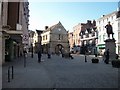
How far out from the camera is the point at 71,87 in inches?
517

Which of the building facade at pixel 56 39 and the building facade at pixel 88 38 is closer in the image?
the building facade at pixel 88 38

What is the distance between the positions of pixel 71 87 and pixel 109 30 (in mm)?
24094

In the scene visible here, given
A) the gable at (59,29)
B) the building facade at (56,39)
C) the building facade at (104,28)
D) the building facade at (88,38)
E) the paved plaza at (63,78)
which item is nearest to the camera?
the paved plaza at (63,78)

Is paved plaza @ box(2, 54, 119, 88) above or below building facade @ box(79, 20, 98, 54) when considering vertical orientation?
below

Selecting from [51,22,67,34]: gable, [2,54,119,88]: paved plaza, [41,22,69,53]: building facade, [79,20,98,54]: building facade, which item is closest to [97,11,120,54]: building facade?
[79,20,98,54]: building facade

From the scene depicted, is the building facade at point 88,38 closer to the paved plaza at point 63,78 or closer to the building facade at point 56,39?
the building facade at point 56,39

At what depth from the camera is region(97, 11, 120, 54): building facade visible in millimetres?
76225

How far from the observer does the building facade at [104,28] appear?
76225 mm

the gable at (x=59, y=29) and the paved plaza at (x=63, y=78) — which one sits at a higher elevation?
the gable at (x=59, y=29)

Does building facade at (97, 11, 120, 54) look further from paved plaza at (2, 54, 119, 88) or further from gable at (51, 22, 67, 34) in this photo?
paved plaza at (2, 54, 119, 88)

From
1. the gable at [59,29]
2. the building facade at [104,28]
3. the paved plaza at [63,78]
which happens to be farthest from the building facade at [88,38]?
the paved plaza at [63,78]

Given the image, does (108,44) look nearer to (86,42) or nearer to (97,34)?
(97,34)

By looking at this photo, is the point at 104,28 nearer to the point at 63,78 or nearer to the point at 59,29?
the point at 59,29

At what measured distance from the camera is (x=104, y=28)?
285ft
